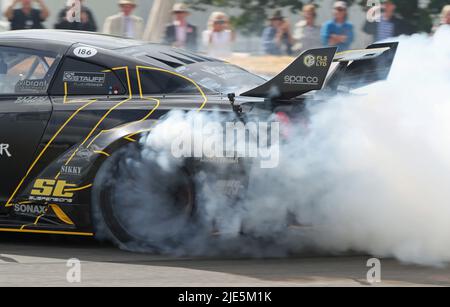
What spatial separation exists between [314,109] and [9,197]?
2.22 m

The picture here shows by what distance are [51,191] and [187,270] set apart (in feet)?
3.92

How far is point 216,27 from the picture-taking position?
474 inches

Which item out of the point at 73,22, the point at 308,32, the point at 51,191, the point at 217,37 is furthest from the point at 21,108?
the point at 308,32

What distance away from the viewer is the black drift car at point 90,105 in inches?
252

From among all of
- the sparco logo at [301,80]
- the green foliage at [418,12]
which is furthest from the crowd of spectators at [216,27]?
the sparco logo at [301,80]

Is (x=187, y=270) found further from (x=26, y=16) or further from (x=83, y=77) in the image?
(x=26, y=16)

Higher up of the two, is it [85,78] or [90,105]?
[85,78]

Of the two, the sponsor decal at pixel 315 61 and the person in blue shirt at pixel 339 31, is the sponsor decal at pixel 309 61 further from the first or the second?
the person in blue shirt at pixel 339 31

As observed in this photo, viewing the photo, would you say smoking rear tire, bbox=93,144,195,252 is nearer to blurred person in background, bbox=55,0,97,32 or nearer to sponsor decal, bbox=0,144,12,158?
sponsor decal, bbox=0,144,12,158

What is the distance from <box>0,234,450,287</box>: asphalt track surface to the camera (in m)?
5.65

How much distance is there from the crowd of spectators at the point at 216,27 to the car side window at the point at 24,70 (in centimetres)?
452

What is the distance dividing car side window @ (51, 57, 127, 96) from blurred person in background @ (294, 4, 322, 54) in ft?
19.0

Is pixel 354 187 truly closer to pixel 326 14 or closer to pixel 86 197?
pixel 86 197

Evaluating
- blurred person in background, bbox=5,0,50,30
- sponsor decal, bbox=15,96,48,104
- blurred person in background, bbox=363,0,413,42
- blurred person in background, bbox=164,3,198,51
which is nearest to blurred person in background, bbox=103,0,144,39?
Result: blurred person in background, bbox=164,3,198,51
